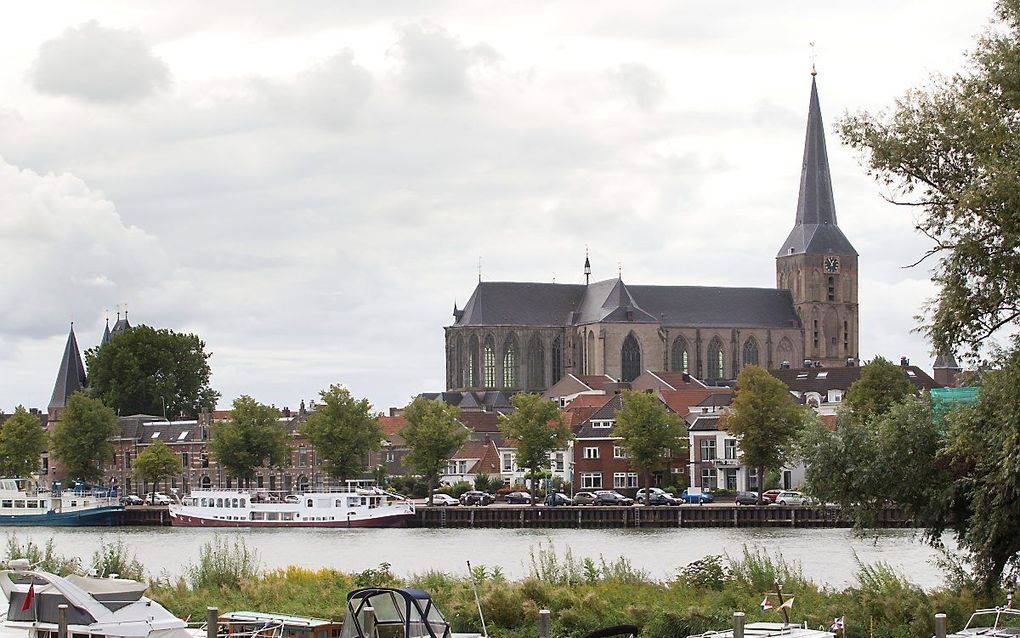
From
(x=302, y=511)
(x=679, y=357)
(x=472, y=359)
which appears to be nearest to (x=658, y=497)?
(x=302, y=511)

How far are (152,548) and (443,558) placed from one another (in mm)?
15917

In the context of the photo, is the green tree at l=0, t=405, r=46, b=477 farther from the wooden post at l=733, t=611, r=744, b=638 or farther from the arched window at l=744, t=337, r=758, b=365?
the wooden post at l=733, t=611, r=744, b=638

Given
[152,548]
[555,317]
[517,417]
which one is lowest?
[152,548]

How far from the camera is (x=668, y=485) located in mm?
100750

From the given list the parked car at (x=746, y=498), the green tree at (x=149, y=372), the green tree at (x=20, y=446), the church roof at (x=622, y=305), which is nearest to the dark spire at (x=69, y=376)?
the green tree at (x=149, y=372)

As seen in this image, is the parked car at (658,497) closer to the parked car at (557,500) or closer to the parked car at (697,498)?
the parked car at (697,498)

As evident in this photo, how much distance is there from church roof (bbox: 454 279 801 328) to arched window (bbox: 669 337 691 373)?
5.89ft

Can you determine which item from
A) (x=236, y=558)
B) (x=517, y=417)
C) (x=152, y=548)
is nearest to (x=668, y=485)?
(x=517, y=417)

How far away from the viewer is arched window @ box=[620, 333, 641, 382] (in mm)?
150875

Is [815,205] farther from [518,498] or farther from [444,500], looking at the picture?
[444,500]

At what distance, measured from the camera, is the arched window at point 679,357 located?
508ft

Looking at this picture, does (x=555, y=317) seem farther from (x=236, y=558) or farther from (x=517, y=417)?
(x=236, y=558)

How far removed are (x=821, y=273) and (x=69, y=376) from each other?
72164 millimetres

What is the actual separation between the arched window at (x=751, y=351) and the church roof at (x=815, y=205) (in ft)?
35.7
